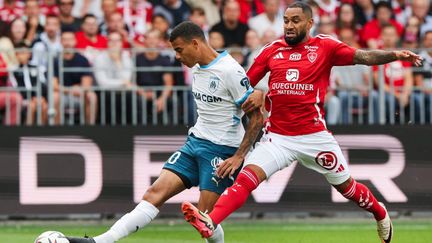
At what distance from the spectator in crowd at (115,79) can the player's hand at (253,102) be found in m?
6.64

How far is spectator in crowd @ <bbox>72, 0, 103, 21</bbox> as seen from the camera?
20.0 metres

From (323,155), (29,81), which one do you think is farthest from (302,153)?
(29,81)

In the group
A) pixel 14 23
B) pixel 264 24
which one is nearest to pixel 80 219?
pixel 14 23

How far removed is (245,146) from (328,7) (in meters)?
9.97

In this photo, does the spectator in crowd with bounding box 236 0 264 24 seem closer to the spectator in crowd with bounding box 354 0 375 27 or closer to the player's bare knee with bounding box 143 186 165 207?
the spectator in crowd with bounding box 354 0 375 27

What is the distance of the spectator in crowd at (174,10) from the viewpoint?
20047mm

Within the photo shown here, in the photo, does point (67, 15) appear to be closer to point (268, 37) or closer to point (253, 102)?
point (268, 37)

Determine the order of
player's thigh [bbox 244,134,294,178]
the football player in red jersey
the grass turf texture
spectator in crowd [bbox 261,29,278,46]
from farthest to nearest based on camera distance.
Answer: spectator in crowd [bbox 261,29,278,46], the grass turf texture, the football player in red jersey, player's thigh [bbox 244,134,294,178]

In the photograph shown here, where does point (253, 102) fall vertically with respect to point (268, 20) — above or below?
above

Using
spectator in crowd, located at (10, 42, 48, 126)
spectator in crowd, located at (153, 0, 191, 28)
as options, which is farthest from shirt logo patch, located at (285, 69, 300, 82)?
spectator in crowd, located at (153, 0, 191, 28)

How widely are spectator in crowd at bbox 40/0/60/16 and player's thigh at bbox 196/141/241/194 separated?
30.3 ft

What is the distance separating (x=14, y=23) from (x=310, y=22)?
8.13 meters

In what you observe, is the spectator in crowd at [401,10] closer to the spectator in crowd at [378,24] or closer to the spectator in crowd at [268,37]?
the spectator in crowd at [378,24]

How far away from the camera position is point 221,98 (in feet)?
35.9
